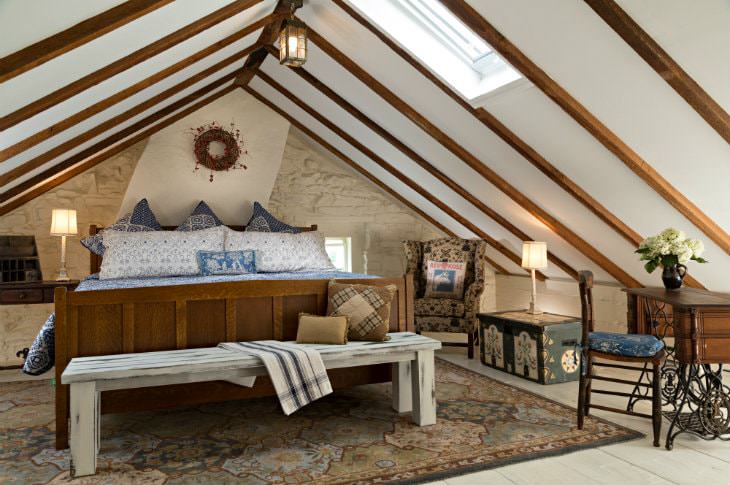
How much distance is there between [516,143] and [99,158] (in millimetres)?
3703

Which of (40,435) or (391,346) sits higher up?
(391,346)

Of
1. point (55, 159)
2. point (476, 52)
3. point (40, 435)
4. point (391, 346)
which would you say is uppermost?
point (476, 52)

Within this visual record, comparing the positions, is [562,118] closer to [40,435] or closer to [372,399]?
[372,399]

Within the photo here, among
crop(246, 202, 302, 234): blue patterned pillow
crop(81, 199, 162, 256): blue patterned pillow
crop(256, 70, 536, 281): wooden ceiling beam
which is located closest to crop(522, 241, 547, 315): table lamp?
→ crop(256, 70, 536, 281): wooden ceiling beam

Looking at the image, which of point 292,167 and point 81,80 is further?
point 292,167

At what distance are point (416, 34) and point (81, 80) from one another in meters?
1.94

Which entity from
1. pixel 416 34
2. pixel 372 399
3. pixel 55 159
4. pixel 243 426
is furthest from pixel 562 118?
pixel 55 159

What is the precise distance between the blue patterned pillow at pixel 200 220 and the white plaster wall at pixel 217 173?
0.12 metres

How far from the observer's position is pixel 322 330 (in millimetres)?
2971

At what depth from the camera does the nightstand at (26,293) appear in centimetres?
411

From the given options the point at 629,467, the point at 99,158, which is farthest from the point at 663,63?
the point at 99,158

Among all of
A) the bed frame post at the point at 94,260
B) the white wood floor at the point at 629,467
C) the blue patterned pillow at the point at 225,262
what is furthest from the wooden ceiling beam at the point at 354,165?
the white wood floor at the point at 629,467

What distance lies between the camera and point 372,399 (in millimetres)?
3475

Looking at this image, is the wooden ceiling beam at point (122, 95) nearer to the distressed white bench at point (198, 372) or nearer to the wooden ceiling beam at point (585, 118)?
the distressed white bench at point (198, 372)
